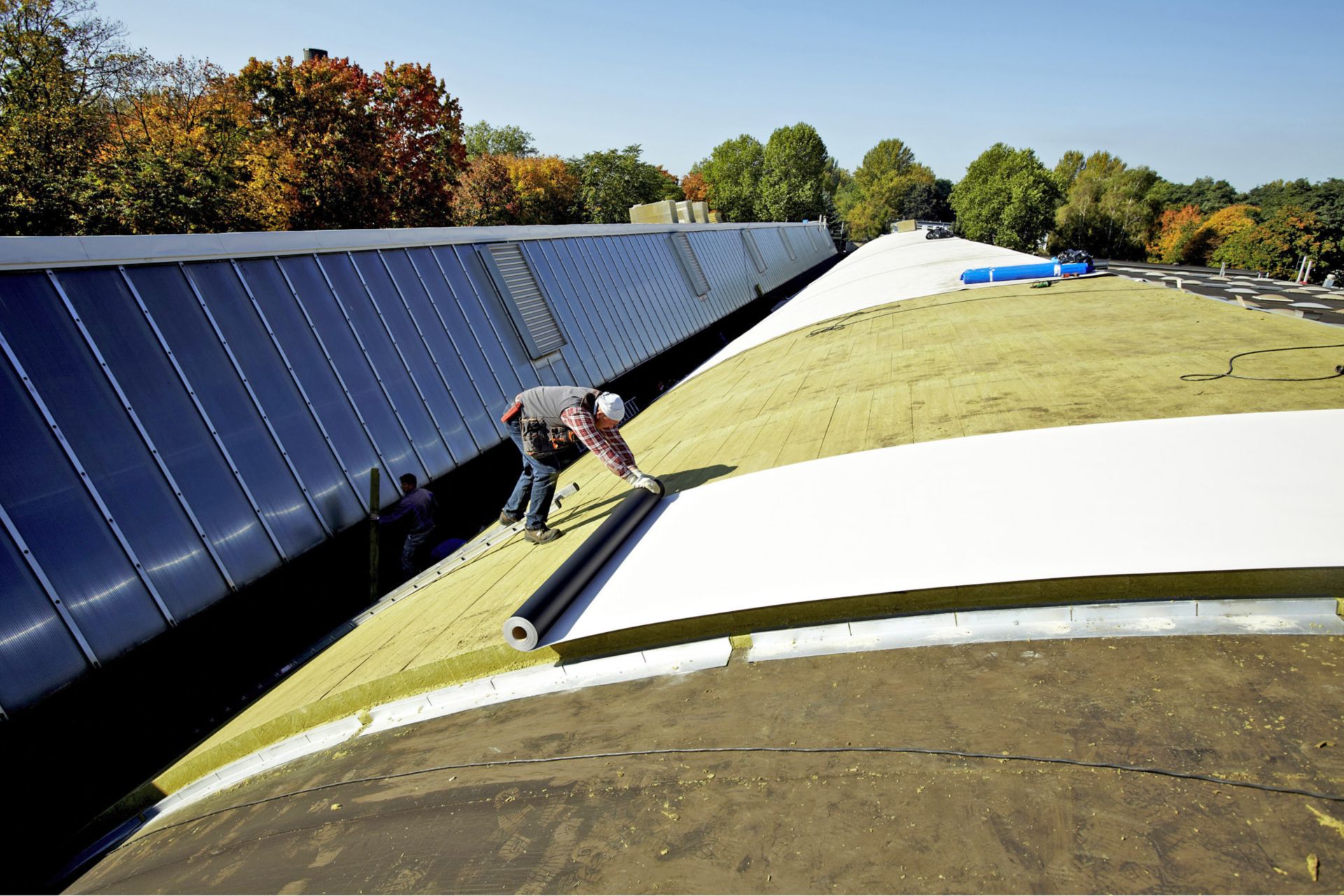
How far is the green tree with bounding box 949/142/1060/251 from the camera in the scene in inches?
2650

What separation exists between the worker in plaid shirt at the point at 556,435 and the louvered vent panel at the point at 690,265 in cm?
1651

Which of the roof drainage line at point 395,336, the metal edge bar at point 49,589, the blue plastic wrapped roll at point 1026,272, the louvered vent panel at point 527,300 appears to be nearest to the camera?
the metal edge bar at point 49,589

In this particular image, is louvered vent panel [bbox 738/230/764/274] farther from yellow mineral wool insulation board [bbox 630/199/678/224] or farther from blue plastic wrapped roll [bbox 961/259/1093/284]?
blue plastic wrapped roll [bbox 961/259/1093/284]

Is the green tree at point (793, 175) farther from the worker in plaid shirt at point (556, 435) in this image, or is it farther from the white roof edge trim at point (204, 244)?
the worker in plaid shirt at point (556, 435)

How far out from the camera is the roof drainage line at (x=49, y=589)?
5902 mm

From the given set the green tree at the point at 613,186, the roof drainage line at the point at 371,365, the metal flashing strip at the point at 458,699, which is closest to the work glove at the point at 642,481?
the metal flashing strip at the point at 458,699

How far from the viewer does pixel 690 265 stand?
2322cm

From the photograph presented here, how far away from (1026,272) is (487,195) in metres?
47.9

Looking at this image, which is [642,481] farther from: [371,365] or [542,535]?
[371,365]

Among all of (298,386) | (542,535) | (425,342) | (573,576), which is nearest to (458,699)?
(573,576)

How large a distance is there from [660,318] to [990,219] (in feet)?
213

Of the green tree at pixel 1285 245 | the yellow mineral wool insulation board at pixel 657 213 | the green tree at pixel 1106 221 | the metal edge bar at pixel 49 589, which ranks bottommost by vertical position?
the green tree at pixel 1285 245

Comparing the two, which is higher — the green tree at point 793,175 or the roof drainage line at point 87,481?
the green tree at point 793,175

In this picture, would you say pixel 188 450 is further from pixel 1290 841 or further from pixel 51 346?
pixel 1290 841
